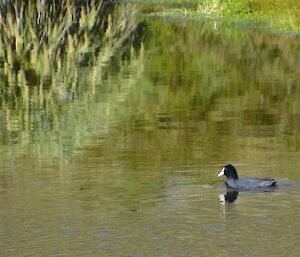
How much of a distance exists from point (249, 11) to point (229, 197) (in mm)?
30962

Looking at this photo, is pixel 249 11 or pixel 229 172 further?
pixel 249 11

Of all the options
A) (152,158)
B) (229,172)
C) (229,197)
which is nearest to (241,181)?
(229,172)

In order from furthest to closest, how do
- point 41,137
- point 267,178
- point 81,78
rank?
1. point 81,78
2. point 41,137
3. point 267,178

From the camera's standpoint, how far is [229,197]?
1596 centimetres

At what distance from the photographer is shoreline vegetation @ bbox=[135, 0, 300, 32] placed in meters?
41.0

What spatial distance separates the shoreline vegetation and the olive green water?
742 centimetres

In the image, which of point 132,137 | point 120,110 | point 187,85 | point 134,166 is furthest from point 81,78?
point 134,166

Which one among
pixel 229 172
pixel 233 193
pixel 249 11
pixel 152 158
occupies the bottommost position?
pixel 249 11

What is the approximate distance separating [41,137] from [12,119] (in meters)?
2.45

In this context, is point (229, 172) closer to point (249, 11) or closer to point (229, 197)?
point (229, 197)

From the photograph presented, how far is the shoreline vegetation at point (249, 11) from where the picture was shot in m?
41.0

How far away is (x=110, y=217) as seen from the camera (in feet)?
48.5

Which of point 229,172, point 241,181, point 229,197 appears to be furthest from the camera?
point 229,172

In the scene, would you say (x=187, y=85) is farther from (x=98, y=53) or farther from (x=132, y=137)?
(x=132, y=137)
